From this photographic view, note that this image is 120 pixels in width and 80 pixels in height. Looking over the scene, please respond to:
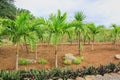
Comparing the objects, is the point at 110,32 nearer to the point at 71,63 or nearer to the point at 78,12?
the point at 78,12

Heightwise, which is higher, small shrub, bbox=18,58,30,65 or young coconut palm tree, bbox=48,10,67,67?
young coconut palm tree, bbox=48,10,67,67

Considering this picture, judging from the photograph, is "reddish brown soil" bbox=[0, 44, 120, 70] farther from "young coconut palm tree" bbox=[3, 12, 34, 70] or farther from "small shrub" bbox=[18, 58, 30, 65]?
"young coconut palm tree" bbox=[3, 12, 34, 70]

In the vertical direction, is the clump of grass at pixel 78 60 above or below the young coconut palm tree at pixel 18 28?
below

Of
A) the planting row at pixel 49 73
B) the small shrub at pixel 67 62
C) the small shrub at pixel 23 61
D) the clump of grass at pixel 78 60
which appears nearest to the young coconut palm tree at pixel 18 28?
the small shrub at pixel 23 61

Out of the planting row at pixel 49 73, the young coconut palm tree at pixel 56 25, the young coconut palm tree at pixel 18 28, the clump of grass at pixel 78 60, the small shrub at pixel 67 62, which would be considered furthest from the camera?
the clump of grass at pixel 78 60

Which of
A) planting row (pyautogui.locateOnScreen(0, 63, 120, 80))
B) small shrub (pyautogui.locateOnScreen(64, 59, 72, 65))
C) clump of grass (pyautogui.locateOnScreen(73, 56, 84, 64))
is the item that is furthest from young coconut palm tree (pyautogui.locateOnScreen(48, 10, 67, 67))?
planting row (pyautogui.locateOnScreen(0, 63, 120, 80))

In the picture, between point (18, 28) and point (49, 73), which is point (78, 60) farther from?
point (49, 73)

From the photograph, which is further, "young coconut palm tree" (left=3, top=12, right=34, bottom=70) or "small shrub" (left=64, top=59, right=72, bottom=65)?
"small shrub" (left=64, top=59, right=72, bottom=65)

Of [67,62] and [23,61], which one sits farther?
[67,62]

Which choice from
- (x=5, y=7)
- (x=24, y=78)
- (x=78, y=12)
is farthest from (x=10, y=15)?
(x=24, y=78)

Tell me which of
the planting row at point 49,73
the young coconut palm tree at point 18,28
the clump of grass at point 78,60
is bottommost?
the planting row at point 49,73

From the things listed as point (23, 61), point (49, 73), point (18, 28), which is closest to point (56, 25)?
point (18, 28)

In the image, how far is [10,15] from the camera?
3559cm

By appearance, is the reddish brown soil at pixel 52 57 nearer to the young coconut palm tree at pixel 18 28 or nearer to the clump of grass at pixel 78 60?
the clump of grass at pixel 78 60
